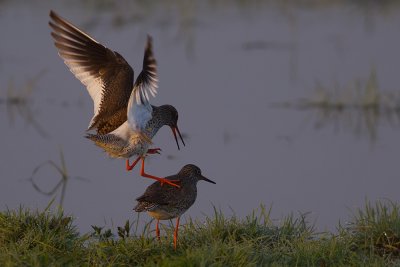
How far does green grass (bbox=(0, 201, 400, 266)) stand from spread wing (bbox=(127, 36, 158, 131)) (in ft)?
2.36

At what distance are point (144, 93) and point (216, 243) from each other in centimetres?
114

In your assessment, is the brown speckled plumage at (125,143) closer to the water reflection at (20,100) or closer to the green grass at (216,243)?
the green grass at (216,243)

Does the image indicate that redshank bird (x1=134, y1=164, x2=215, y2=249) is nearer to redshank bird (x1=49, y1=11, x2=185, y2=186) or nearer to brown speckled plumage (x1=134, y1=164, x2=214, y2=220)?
brown speckled plumage (x1=134, y1=164, x2=214, y2=220)

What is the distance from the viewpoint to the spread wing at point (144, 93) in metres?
6.43

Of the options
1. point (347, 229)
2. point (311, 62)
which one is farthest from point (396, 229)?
point (311, 62)

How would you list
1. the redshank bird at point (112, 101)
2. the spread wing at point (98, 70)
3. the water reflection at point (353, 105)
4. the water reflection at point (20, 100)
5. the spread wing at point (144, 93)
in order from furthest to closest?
the water reflection at point (20, 100), the water reflection at point (353, 105), the spread wing at point (98, 70), the redshank bird at point (112, 101), the spread wing at point (144, 93)

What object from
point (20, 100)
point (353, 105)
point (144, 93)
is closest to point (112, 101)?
point (144, 93)

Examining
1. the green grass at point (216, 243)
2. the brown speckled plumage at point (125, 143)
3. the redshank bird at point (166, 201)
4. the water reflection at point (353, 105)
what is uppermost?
the water reflection at point (353, 105)

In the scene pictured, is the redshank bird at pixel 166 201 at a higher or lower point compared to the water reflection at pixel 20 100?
lower

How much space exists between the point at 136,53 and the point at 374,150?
3786 millimetres

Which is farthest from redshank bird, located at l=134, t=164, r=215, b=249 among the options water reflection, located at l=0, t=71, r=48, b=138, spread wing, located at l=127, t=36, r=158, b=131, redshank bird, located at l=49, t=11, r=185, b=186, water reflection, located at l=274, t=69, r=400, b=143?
water reflection, located at l=0, t=71, r=48, b=138

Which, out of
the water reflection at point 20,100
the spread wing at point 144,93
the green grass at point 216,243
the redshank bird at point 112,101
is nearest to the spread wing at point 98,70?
the redshank bird at point 112,101

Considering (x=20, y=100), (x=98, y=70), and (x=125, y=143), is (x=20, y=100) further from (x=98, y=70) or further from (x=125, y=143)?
(x=125, y=143)

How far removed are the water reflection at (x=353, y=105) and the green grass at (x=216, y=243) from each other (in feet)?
12.4
